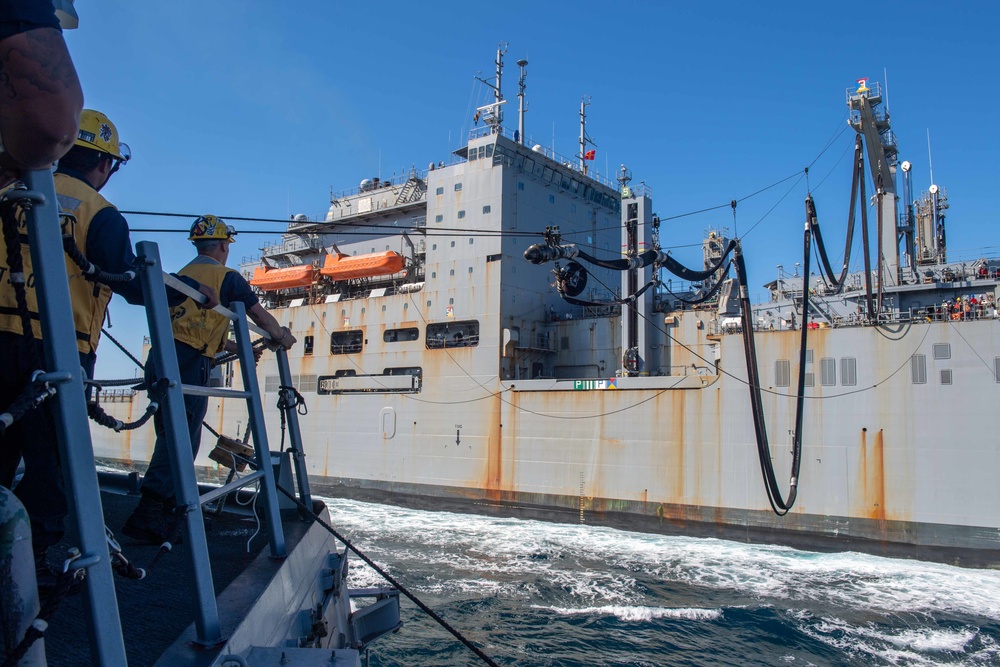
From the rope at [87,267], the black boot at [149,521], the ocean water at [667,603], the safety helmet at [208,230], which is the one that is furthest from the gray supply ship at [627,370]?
the rope at [87,267]

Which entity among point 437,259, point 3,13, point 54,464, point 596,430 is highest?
point 437,259

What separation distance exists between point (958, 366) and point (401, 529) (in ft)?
36.0

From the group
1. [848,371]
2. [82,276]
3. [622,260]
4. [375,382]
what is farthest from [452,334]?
[82,276]

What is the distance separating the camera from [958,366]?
11484mm

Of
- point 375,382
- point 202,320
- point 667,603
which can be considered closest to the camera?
point 202,320

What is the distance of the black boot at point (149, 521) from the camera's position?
9.04 ft

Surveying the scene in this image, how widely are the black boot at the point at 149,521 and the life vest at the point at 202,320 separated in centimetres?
72

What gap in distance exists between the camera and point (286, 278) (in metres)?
21.1

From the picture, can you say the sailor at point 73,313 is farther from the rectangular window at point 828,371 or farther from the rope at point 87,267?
the rectangular window at point 828,371

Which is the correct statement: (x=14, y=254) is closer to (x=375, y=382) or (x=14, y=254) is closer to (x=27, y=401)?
(x=27, y=401)

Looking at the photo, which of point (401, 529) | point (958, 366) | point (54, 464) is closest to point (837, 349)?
point (958, 366)

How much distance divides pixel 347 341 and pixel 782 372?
11951 mm

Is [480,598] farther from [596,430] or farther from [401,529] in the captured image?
[596,430]

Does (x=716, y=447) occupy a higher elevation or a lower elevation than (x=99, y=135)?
lower
